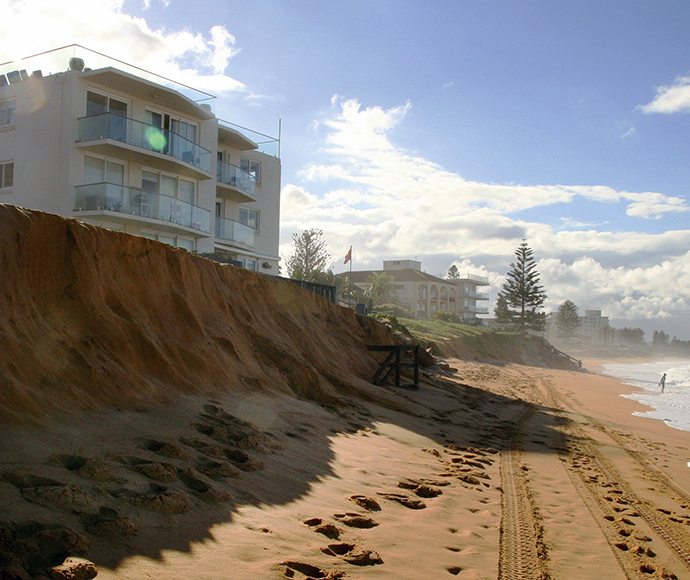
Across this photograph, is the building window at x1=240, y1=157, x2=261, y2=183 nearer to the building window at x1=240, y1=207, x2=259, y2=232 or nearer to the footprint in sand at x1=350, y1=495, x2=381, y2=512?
the building window at x1=240, y1=207, x2=259, y2=232

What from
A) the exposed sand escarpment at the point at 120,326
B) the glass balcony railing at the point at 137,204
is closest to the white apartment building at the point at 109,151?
the glass balcony railing at the point at 137,204

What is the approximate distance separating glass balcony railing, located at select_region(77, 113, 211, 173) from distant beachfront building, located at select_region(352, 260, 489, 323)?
41.6 meters

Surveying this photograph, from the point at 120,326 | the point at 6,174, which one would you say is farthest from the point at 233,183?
the point at 120,326

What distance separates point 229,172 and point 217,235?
3106 mm

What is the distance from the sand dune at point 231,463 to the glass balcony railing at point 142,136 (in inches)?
443

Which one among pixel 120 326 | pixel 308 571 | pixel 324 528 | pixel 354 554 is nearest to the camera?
pixel 308 571

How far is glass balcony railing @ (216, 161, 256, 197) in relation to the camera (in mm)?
26016

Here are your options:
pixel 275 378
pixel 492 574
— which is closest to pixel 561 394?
pixel 275 378

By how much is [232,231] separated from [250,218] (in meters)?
3.64

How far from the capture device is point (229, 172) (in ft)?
86.1

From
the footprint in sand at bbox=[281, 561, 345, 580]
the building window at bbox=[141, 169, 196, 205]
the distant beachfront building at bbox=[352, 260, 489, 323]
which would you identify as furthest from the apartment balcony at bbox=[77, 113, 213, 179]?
the distant beachfront building at bbox=[352, 260, 489, 323]

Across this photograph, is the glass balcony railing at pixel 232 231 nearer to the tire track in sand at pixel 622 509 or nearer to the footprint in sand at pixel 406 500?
the tire track in sand at pixel 622 509

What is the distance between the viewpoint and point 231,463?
5492mm

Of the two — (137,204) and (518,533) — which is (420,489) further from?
(137,204)
